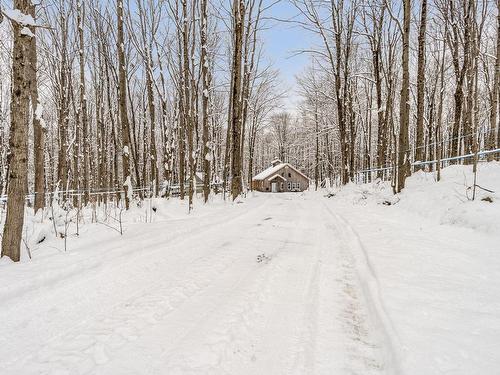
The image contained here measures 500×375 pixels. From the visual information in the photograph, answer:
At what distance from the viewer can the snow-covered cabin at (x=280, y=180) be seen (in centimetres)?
5066

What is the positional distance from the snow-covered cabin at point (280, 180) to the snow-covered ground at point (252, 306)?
45.2m

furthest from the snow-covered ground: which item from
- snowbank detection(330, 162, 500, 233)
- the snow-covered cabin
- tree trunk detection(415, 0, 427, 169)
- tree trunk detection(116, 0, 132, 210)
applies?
the snow-covered cabin

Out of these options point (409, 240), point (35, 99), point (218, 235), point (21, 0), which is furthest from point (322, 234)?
point (35, 99)

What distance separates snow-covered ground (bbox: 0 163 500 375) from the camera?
1.94m

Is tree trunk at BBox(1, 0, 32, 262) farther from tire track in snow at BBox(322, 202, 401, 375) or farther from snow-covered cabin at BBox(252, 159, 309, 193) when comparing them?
snow-covered cabin at BBox(252, 159, 309, 193)

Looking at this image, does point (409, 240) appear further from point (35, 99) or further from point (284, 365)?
point (35, 99)

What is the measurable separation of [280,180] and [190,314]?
49501 mm

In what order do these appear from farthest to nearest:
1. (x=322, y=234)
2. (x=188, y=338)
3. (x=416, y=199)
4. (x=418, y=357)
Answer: (x=416, y=199) < (x=322, y=234) < (x=188, y=338) < (x=418, y=357)

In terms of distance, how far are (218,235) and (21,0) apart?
4.94m

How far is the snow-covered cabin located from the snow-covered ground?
4523 cm

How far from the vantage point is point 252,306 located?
2.72m

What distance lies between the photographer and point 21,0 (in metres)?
4.36

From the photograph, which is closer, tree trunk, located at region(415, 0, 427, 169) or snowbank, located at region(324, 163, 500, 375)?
snowbank, located at region(324, 163, 500, 375)

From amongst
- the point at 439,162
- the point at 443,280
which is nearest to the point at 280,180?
the point at 439,162
